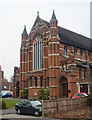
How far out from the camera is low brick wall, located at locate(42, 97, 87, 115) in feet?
54.3

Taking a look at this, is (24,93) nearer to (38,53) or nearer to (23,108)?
(38,53)

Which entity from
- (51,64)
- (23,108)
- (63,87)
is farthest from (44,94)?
(23,108)

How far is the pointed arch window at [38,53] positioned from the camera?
3981 cm

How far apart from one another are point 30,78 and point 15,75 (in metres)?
7.42

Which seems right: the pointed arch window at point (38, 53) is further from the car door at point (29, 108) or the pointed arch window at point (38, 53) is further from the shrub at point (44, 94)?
the car door at point (29, 108)

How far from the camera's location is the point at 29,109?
A: 18.1 metres

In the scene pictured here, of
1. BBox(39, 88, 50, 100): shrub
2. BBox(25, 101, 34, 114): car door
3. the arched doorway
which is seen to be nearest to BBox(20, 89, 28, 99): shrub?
BBox(39, 88, 50, 100): shrub

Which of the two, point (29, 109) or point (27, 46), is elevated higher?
point (27, 46)

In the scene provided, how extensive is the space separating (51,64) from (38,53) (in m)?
5.63

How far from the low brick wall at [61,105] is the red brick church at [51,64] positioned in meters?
11.9

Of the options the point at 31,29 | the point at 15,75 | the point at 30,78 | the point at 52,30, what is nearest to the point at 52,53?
the point at 52,30

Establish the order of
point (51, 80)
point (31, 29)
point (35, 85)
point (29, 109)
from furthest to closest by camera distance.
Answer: point (31, 29)
point (35, 85)
point (51, 80)
point (29, 109)

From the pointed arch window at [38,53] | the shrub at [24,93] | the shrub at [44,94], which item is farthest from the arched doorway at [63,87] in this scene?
the shrub at [24,93]

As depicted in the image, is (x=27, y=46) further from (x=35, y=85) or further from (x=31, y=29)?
(x=35, y=85)
